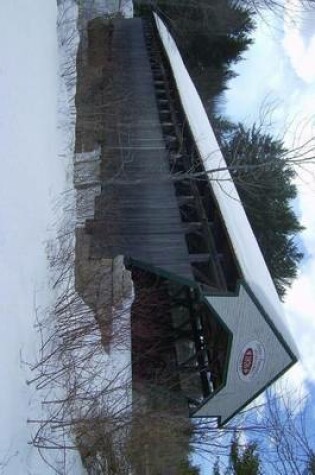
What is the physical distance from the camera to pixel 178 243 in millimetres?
9219

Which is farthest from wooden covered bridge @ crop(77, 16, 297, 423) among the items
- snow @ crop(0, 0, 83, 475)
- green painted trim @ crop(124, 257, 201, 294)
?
snow @ crop(0, 0, 83, 475)

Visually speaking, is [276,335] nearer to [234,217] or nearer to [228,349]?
[228,349]

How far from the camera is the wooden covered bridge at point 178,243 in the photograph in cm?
858

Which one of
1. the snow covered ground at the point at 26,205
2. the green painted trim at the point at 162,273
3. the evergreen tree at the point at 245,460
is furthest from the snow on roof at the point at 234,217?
the evergreen tree at the point at 245,460

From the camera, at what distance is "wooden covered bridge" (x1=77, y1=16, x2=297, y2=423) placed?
858 centimetres

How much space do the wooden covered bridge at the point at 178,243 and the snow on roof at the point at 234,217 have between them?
31 millimetres

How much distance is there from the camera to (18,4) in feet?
18.7

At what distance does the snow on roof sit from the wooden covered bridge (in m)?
0.03

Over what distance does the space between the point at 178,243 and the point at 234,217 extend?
1144 mm

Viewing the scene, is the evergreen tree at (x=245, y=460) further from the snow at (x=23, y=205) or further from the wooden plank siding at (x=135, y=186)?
the snow at (x=23, y=205)

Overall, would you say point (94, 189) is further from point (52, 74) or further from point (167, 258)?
point (52, 74)

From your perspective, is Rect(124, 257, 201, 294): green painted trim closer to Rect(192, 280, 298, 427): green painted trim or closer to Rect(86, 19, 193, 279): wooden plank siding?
Rect(86, 19, 193, 279): wooden plank siding

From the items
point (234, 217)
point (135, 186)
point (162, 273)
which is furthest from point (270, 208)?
point (162, 273)

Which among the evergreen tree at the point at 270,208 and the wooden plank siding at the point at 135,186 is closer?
the wooden plank siding at the point at 135,186
